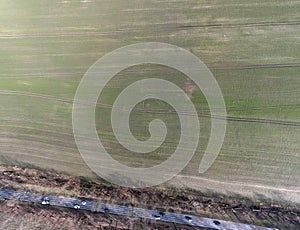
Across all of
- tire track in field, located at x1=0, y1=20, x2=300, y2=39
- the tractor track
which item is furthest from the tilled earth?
tire track in field, located at x1=0, y1=20, x2=300, y2=39

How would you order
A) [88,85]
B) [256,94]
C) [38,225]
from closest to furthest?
[38,225], [256,94], [88,85]

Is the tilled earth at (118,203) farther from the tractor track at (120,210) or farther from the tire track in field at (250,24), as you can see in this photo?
the tire track in field at (250,24)

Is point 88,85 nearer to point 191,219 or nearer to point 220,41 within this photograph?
point 220,41

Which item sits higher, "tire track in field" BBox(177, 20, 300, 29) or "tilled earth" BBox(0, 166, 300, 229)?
"tire track in field" BBox(177, 20, 300, 29)

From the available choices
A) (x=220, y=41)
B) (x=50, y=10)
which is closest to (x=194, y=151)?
(x=220, y=41)

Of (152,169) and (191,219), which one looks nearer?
(191,219)

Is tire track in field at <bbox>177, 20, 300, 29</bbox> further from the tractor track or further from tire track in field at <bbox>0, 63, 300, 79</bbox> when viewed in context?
the tractor track

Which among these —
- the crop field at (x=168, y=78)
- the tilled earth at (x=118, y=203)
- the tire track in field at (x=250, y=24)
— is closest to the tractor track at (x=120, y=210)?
the tilled earth at (x=118, y=203)
